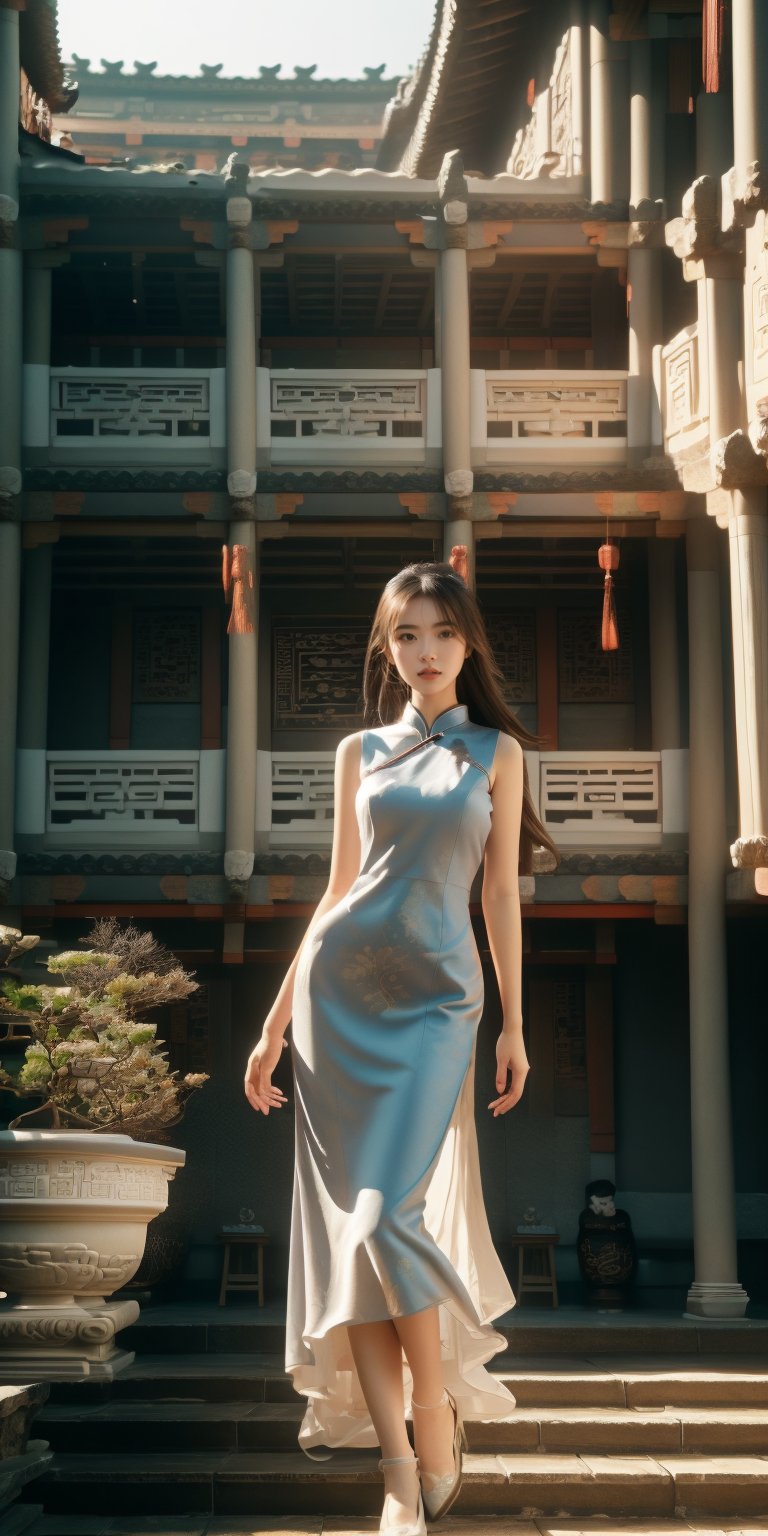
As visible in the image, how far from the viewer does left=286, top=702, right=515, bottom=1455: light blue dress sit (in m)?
3.83

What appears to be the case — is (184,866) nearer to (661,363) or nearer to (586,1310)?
(586,1310)

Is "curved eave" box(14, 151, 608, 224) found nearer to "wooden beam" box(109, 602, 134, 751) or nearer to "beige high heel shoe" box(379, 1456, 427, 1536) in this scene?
"wooden beam" box(109, 602, 134, 751)

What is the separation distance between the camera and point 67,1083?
7.92 m

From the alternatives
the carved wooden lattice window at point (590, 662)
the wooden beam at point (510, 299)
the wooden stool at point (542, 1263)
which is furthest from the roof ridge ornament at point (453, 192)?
the wooden stool at point (542, 1263)

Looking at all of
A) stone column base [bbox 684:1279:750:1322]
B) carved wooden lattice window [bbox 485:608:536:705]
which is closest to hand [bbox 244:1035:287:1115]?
stone column base [bbox 684:1279:750:1322]

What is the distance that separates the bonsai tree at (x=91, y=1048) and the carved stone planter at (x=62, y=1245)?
1.76ft

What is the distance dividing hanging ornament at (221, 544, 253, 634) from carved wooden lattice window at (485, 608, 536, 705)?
265cm

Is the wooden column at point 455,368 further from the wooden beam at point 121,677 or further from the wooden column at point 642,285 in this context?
the wooden beam at point 121,677

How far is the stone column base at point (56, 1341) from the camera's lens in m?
7.09

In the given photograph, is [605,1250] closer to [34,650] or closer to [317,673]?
[317,673]

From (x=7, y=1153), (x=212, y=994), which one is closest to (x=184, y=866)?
(x=212, y=994)

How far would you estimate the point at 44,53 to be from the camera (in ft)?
48.2

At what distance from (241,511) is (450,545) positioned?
1.51 m

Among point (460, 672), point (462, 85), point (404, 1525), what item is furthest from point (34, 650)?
point (404, 1525)
